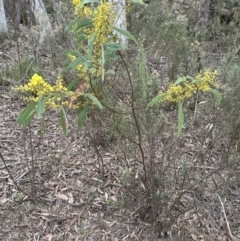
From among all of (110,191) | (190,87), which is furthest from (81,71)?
(110,191)

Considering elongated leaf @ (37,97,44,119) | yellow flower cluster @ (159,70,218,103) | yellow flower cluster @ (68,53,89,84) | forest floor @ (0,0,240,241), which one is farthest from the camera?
forest floor @ (0,0,240,241)

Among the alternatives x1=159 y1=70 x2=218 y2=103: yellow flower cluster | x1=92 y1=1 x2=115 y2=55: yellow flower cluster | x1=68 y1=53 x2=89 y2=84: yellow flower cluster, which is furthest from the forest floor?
x1=92 y1=1 x2=115 y2=55: yellow flower cluster

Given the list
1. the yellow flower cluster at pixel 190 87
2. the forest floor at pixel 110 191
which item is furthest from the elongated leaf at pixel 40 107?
the forest floor at pixel 110 191

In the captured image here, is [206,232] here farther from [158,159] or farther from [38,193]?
[38,193]

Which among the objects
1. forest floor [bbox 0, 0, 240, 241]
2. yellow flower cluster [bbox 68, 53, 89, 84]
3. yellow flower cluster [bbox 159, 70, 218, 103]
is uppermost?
yellow flower cluster [bbox 68, 53, 89, 84]

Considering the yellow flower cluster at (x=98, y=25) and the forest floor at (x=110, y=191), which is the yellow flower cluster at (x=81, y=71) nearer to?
the yellow flower cluster at (x=98, y=25)

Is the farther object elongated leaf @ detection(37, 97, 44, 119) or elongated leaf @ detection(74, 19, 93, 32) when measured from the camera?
elongated leaf @ detection(74, 19, 93, 32)

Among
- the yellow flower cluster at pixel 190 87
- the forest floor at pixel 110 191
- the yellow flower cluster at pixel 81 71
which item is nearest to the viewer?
the yellow flower cluster at pixel 190 87

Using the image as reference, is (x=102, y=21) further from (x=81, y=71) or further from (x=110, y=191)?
(x=110, y=191)

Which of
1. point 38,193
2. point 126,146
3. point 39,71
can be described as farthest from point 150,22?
point 38,193

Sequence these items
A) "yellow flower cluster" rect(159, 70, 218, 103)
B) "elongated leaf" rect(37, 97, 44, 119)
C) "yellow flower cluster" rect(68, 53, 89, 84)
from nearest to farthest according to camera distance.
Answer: "elongated leaf" rect(37, 97, 44, 119), "yellow flower cluster" rect(159, 70, 218, 103), "yellow flower cluster" rect(68, 53, 89, 84)

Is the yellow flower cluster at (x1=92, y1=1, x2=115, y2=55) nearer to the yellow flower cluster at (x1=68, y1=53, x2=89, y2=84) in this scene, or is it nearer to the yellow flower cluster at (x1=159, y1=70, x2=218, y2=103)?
the yellow flower cluster at (x1=68, y1=53, x2=89, y2=84)

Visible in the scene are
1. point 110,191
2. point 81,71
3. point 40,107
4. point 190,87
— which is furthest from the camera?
point 110,191

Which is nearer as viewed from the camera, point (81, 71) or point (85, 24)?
point (85, 24)
